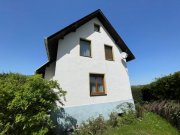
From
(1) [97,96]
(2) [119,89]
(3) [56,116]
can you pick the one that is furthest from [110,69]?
(3) [56,116]

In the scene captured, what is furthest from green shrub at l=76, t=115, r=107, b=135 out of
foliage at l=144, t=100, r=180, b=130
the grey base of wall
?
foliage at l=144, t=100, r=180, b=130

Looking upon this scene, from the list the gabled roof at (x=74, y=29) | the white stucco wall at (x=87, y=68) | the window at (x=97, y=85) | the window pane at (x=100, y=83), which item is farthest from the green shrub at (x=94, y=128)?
the gabled roof at (x=74, y=29)

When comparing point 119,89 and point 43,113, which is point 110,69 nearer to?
point 119,89

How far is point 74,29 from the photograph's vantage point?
11.0m

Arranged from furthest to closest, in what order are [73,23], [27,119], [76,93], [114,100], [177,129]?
[114,100]
[73,23]
[76,93]
[177,129]
[27,119]

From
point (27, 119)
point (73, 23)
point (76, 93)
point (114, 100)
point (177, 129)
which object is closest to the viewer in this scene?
point (27, 119)

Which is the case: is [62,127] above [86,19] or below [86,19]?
below

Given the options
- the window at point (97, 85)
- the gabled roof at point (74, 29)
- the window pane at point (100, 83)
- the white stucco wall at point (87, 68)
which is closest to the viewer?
the white stucco wall at point (87, 68)

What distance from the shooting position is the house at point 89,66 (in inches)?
373

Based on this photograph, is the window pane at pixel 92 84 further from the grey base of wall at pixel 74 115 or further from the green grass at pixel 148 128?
the green grass at pixel 148 128

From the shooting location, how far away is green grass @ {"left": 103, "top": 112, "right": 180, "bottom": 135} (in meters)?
7.60

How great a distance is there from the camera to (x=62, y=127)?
330 inches

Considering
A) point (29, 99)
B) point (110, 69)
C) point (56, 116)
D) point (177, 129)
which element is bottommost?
point (177, 129)

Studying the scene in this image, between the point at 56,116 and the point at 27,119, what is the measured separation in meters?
2.73
